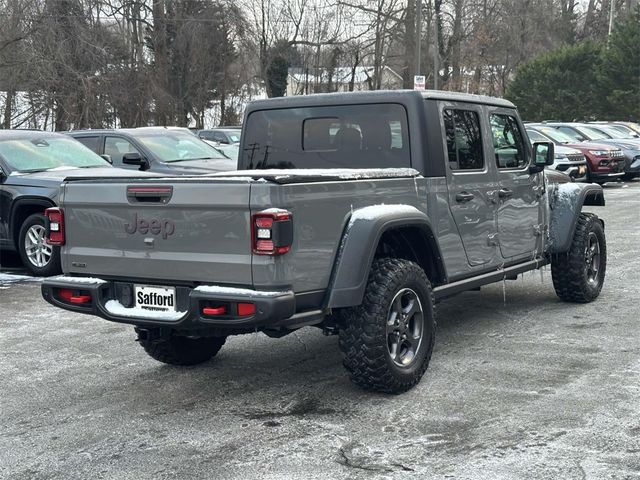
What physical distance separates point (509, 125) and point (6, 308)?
4.99m

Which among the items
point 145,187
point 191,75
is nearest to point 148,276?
point 145,187

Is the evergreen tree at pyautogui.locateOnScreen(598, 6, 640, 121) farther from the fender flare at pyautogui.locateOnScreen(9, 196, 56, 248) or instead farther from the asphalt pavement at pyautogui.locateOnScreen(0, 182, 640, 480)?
the asphalt pavement at pyautogui.locateOnScreen(0, 182, 640, 480)

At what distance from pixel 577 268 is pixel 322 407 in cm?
350

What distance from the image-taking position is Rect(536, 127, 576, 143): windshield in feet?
75.3

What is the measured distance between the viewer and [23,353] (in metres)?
6.88

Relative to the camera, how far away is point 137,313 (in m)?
5.25

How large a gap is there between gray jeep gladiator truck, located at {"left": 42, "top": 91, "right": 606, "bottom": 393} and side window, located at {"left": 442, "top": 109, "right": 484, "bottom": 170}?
0.01 metres

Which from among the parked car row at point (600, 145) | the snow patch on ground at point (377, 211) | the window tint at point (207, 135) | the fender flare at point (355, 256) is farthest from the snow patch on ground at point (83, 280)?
the window tint at point (207, 135)

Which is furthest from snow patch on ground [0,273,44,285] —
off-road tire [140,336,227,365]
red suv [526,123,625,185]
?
red suv [526,123,625,185]

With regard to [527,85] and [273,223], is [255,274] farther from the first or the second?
[527,85]

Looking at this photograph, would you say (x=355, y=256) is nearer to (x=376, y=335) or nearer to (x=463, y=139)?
(x=376, y=335)

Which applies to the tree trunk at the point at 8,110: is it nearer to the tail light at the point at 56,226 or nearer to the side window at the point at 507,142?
the side window at the point at 507,142

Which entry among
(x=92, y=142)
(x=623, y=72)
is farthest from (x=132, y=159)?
(x=623, y=72)

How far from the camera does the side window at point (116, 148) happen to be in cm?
1364
